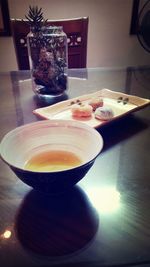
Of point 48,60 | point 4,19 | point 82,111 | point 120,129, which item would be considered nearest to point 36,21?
point 48,60

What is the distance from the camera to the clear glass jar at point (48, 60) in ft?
2.87

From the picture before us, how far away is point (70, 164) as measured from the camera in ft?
1.59

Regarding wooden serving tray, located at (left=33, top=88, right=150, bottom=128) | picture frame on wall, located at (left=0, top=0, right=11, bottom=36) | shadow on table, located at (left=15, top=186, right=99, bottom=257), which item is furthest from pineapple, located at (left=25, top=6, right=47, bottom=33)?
picture frame on wall, located at (left=0, top=0, right=11, bottom=36)

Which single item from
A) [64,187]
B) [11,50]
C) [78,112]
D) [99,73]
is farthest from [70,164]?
[11,50]

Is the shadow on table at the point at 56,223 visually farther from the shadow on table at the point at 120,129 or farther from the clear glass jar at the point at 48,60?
the clear glass jar at the point at 48,60

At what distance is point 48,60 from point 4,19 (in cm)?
138

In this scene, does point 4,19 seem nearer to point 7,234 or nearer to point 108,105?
point 108,105

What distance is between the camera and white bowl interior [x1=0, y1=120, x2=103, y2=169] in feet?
1.63

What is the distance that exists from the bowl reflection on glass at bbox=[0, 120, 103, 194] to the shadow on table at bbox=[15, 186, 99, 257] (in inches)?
1.1

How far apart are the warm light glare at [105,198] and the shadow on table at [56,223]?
0.01m

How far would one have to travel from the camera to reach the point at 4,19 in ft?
6.57

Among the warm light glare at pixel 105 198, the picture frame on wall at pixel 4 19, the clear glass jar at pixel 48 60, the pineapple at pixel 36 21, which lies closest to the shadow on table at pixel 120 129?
the warm light glare at pixel 105 198

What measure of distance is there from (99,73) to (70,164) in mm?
855

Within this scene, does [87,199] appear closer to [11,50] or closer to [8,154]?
[8,154]
